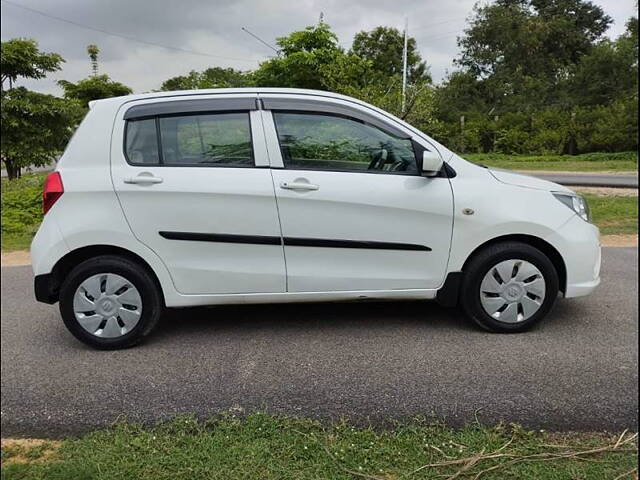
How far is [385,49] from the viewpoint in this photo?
6.19 ft

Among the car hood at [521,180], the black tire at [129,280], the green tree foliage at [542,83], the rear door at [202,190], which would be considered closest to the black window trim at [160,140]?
the rear door at [202,190]

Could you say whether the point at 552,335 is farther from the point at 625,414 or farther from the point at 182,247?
the point at 182,247

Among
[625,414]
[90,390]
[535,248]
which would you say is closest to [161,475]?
[90,390]

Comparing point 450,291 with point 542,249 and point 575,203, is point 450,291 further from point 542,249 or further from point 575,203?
point 575,203

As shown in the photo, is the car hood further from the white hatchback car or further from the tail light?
the tail light

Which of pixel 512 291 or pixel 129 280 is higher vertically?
pixel 129 280

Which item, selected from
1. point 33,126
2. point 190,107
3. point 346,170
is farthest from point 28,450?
point 346,170

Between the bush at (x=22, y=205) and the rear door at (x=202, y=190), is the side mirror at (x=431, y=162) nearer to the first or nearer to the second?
the rear door at (x=202, y=190)

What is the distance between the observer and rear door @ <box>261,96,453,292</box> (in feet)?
9.76

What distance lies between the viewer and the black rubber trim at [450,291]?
10.7ft

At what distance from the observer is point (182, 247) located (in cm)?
302

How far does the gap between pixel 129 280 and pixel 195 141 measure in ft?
2.94

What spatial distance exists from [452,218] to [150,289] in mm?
1805

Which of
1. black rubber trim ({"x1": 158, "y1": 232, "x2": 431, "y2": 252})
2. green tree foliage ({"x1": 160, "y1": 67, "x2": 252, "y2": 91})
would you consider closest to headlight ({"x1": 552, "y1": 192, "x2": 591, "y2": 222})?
black rubber trim ({"x1": 158, "y1": 232, "x2": 431, "y2": 252})
